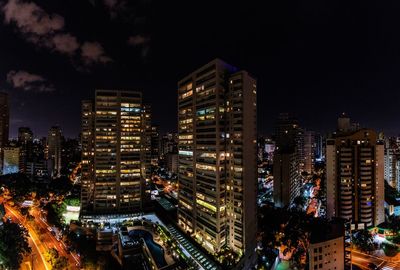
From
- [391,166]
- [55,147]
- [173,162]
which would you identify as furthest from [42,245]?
[391,166]

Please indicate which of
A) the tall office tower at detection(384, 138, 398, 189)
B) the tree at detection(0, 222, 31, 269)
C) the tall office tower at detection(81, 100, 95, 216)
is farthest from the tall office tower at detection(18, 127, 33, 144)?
the tall office tower at detection(384, 138, 398, 189)

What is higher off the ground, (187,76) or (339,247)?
(187,76)

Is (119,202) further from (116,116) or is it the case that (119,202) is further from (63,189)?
(63,189)

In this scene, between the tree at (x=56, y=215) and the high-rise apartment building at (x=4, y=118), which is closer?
the tree at (x=56, y=215)

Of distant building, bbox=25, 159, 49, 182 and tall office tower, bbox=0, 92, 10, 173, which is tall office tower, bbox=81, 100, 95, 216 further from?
tall office tower, bbox=0, 92, 10, 173

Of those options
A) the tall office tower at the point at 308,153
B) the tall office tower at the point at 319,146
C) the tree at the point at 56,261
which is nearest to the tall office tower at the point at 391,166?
the tall office tower at the point at 308,153


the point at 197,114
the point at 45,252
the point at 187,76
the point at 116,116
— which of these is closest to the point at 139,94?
the point at 116,116

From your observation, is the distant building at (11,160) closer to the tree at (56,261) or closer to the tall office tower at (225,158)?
Answer: the tree at (56,261)
